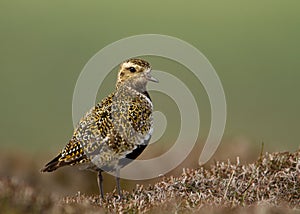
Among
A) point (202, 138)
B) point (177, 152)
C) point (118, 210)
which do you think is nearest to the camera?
point (118, 210)

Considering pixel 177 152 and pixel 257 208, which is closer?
pixel 257 208

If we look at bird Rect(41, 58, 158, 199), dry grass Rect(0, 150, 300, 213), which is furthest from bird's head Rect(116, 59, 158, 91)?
dry grass Rect(0, 150, 300, 213)

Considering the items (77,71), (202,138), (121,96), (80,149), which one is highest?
(77,71)

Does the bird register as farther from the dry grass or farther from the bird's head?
the dry grass

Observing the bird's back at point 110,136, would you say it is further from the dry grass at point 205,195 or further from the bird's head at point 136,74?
the dry grass at point 205,195

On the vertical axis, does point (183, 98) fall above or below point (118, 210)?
above

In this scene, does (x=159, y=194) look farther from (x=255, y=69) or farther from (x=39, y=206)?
(x=255, y=69)

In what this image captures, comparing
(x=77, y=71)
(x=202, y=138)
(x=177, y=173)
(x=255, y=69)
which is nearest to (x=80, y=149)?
(x=177, y=173)

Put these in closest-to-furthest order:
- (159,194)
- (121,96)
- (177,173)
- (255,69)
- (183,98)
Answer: (159,194), (121,96), (183,98), (177,173), (255,69)

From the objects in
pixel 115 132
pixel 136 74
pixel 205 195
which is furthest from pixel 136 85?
pixel 205 195
